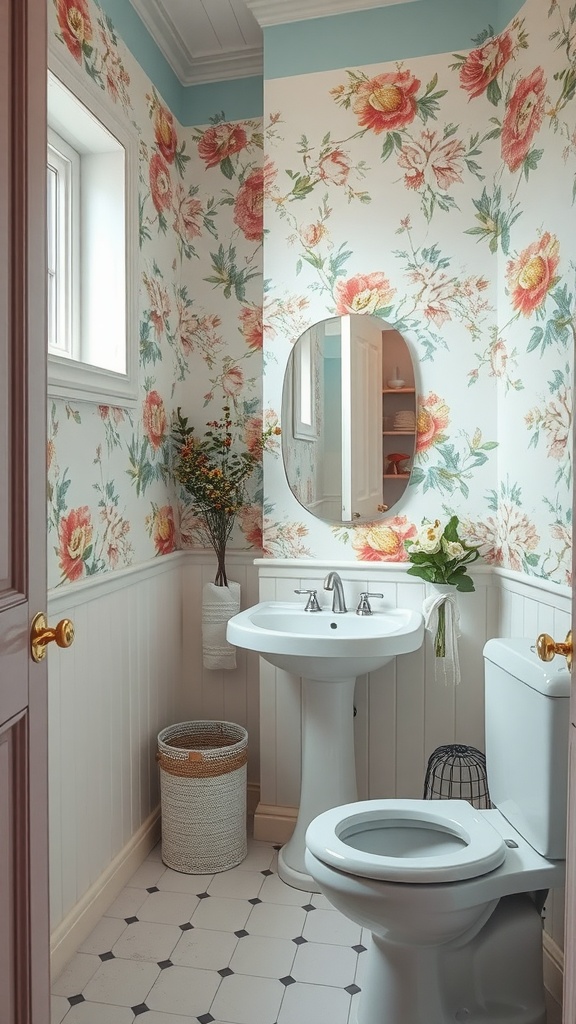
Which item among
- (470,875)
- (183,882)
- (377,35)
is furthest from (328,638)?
(377,35)

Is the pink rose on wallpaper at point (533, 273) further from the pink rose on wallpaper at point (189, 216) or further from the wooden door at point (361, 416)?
the pink rose on wallpaper at point (189, 216)

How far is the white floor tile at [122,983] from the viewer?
174cm

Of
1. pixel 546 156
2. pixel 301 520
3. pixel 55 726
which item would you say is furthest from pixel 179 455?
pixel 546 156

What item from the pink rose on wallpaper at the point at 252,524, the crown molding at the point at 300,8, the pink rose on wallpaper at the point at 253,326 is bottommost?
the pink rose on wallpaper at the point at 252,524

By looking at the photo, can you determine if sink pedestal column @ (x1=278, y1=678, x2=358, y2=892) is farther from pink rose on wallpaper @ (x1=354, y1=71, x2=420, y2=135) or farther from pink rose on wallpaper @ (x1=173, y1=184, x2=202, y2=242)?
pink rose on wallpaper @ (x1=354, y1=71, x2=420, y2=135)

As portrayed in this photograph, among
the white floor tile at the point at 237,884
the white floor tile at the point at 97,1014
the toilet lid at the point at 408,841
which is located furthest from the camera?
the white floor tile at the point at 237,884

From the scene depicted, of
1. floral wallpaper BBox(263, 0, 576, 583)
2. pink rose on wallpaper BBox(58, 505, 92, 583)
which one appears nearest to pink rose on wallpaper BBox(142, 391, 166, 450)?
floral wallpaper BBox(263, 0, 576, 583)

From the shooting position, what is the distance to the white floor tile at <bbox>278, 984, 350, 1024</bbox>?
1680 mm

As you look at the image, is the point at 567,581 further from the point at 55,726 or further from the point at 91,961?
the point at 91,961

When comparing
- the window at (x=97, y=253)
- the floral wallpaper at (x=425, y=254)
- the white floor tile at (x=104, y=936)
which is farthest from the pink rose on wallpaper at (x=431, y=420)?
the white floor tile at (x=104, y=936)

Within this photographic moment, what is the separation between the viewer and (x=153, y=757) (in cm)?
254

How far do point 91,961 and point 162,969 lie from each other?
19 cm

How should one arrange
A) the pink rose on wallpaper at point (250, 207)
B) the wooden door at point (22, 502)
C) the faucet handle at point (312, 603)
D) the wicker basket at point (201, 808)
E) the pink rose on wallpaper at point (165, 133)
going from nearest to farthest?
the wooden door at point (22, 502) < the wicker basket at point (201, 808) < the faucet handle at point (312, 603) < the pink rose on wallpaper at point (165, 133) < the pink rose on wallpaper at point (250, 207)

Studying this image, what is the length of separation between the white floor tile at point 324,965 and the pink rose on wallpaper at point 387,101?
2472 mm
